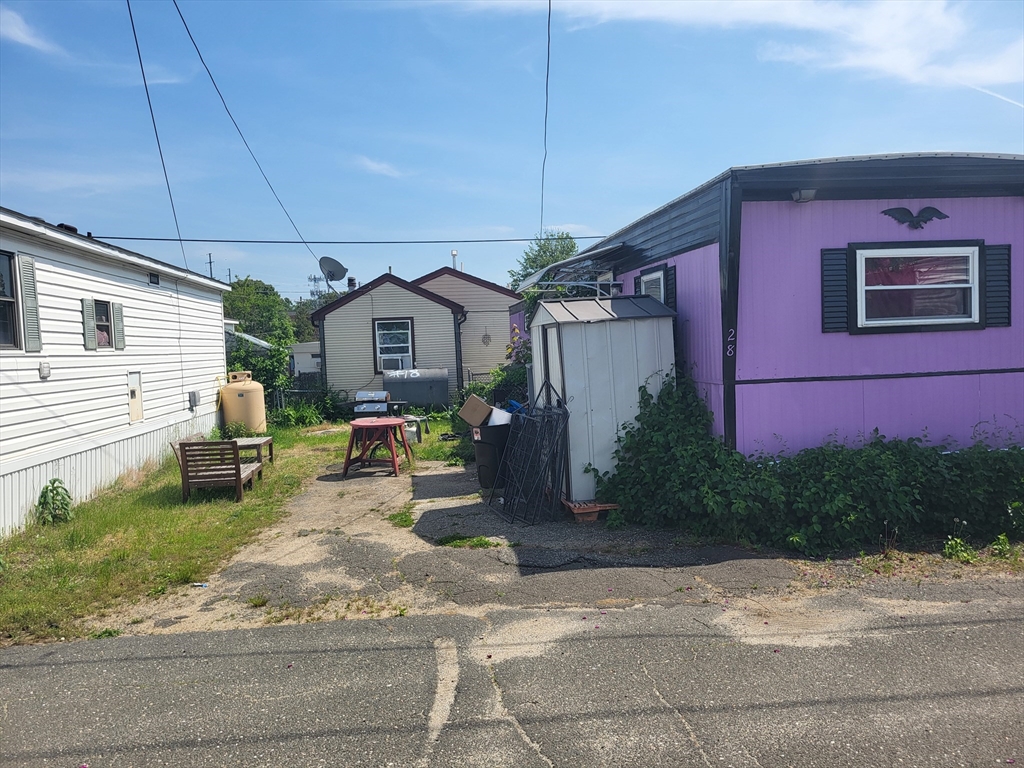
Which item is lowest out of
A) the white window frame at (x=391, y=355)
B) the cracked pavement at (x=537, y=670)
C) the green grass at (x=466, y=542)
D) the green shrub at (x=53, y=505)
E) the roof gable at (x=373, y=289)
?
the cracked pavement at (x=537, y=670)

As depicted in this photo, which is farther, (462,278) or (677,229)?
(462,278)

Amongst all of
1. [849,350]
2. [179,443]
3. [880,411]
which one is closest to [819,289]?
[849,350]

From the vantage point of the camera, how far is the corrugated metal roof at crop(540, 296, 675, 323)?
747cm

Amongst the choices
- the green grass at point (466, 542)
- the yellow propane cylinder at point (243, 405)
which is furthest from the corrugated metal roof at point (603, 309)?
the yellow propane cylinder at point (243, 405)

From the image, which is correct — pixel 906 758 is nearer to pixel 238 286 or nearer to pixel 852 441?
pixel 852 441

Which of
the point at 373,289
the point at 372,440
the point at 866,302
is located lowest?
the point at 372,440

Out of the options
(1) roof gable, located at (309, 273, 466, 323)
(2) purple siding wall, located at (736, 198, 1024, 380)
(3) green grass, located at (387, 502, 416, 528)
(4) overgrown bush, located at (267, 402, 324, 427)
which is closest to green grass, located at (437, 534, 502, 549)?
(3) green grass, located at (387, 502, 416, 528)

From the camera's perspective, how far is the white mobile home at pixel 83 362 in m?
7.88

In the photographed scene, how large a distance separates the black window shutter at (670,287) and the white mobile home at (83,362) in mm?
7514

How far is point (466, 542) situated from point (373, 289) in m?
14.5

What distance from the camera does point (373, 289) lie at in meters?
20.2

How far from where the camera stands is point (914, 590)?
17.3ft

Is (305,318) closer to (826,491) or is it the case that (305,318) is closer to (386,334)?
(386,334)

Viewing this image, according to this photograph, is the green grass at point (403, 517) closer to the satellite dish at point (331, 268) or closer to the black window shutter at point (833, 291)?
the black window shutter at point (833, 291)
